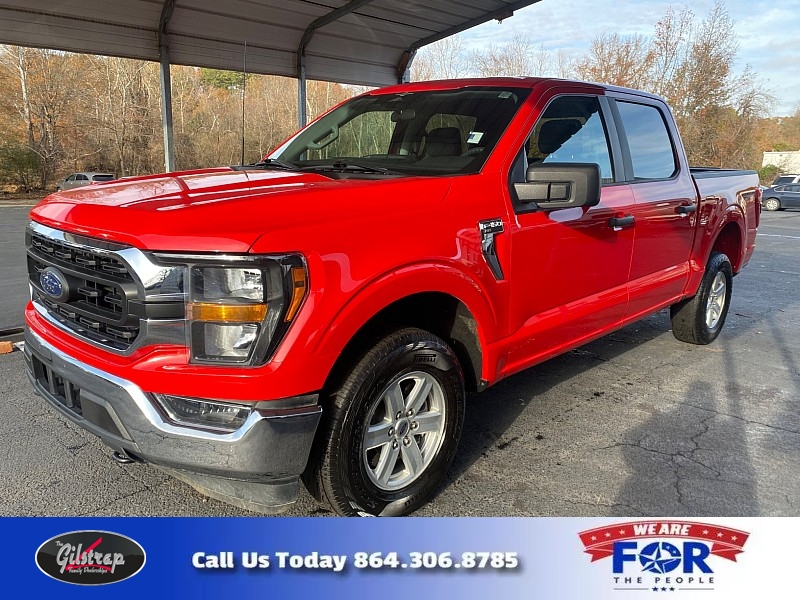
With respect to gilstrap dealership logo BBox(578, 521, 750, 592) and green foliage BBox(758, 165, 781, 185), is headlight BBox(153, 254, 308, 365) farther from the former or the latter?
green foliage BBox(758, 165, 781, 185)

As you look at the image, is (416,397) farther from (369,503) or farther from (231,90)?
(231,90)

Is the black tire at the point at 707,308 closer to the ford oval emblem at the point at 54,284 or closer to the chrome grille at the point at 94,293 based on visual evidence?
the chrome grille at the point at 94,293

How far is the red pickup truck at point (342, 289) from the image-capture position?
2.08m

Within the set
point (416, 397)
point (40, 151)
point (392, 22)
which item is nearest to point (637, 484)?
point (416, 397)

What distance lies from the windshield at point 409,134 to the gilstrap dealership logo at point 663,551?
5.64 feet

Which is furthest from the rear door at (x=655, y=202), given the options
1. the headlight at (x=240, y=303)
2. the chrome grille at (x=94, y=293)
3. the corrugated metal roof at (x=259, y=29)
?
the corrugated metal roof at (x=259, y=29)

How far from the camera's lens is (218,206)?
7.14 ft

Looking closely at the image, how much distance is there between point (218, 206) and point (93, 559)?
1.25 meters

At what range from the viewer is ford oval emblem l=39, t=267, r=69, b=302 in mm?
2428

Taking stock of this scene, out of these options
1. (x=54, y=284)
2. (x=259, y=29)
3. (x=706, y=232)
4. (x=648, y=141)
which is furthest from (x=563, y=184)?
(x=259, y=29)

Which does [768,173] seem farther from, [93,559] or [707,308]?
[93,559]

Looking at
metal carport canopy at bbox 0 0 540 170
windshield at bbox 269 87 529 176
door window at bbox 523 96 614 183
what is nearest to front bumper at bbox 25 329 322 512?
windshield at bbox 269 87 529 176

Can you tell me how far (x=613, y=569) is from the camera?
210 cm

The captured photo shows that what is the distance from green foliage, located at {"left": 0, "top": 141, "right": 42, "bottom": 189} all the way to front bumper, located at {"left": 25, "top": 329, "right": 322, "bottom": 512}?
35073 millimetres
